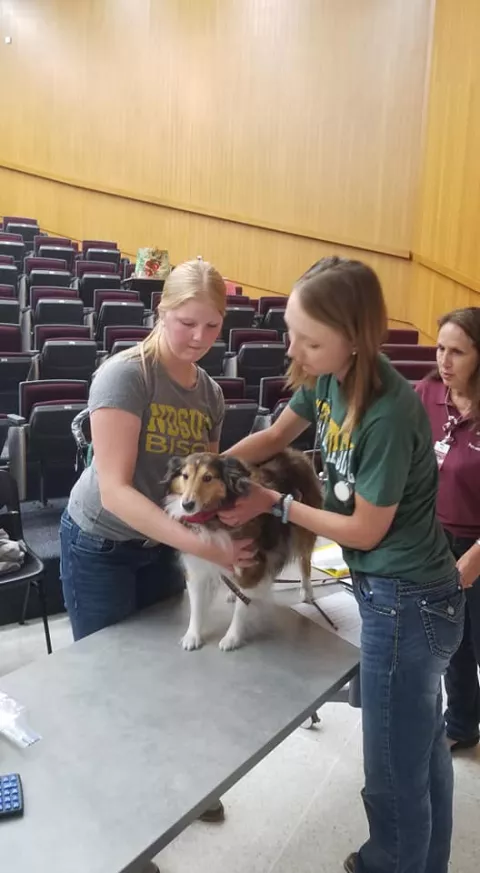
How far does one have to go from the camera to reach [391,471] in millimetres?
1283

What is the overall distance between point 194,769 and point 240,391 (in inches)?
142

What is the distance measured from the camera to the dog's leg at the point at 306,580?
6.85 ft

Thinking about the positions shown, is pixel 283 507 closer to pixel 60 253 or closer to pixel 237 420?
pixel 237 420

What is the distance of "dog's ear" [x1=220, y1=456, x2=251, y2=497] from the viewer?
1.55 m

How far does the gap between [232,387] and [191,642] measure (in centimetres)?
312

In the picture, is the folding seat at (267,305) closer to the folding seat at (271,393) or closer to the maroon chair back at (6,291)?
the maroon chair back at (6,291)

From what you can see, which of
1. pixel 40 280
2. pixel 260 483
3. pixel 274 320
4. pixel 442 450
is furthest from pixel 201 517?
pixel 40 280

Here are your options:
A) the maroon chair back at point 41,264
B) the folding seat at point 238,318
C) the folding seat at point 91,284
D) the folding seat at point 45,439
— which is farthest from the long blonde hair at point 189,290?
the maroon chair back at point 41,264

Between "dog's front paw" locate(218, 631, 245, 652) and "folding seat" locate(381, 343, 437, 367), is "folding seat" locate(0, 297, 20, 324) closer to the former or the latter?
"folding seat" locate(381, 343, 437, 367)

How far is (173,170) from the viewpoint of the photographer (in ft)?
39.8

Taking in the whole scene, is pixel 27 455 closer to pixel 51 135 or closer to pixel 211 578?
pixel 211 578

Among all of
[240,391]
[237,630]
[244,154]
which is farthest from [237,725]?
[244,154]

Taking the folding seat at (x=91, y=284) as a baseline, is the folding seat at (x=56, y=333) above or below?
below

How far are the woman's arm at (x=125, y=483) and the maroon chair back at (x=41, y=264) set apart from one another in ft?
27.8
